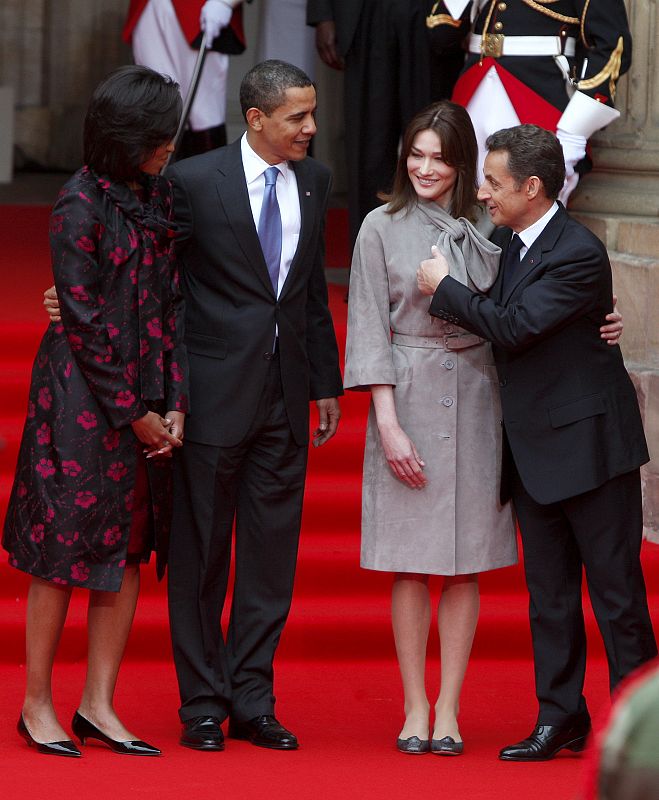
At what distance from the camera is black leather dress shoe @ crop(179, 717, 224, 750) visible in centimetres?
324

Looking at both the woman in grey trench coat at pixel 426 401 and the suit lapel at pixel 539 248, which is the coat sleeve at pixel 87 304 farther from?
the suit lapel at pixel 539 248

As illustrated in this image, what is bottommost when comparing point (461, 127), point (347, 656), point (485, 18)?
point (347, 656)

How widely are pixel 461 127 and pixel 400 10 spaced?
2183 mm

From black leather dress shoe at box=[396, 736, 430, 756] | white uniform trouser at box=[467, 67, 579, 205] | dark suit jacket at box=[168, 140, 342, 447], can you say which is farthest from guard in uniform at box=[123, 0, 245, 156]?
black leather dress shoe at box=[396, 736, 430, 756]

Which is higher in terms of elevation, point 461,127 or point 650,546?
point 461,127

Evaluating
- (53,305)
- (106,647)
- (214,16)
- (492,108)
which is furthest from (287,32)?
(106,647)

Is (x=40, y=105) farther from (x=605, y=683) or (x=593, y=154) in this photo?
(x=605, y=683)

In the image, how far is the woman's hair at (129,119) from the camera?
2.94 metres

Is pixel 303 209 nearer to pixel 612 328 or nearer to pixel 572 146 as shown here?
pixel 612 328

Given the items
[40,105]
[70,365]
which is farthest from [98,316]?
[40,105]

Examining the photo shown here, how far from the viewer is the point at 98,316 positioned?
2971 mm

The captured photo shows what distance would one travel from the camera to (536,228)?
316cm

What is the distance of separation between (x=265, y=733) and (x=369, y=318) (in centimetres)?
103

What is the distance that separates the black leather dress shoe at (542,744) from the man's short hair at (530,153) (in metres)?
1.27
